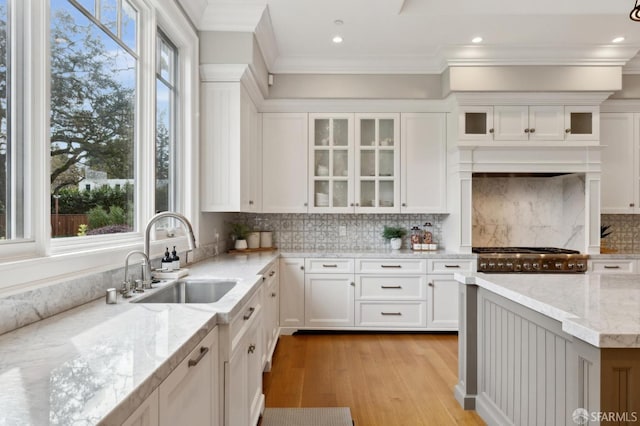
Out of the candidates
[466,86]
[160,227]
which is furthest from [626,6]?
[160,227]

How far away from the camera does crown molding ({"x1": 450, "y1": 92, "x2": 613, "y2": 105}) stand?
3.77 meters

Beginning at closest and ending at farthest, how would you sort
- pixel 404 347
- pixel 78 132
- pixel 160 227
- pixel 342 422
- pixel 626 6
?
pixel 78 132 < pixel 342 422 < pixel 160 227 < pixel 626 6 < pixel 404 347

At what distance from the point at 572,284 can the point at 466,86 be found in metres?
2.37

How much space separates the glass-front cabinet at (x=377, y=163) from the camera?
13.5 feet

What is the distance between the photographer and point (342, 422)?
225cm

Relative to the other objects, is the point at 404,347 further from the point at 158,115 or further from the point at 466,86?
the point at 158,115

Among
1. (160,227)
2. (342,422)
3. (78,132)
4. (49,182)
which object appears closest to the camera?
(49,182)

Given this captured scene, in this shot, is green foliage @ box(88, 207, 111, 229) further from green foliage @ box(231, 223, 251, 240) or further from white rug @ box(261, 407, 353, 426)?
green foliage @ box(231, 223, 251, 240)

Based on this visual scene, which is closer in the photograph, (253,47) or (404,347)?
(253,47)

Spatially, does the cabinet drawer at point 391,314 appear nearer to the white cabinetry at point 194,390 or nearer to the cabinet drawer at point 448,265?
the cabinet drawer at point 448,265

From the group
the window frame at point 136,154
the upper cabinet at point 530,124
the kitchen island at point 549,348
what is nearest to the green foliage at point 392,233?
the upper cabinet at point 530,124

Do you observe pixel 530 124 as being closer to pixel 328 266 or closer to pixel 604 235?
pixel 604 235

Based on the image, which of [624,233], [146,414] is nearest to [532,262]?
[624,233]

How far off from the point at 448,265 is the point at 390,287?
0.62 metres
